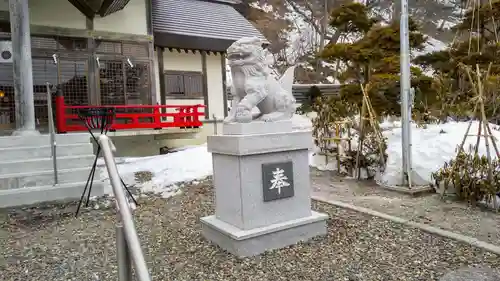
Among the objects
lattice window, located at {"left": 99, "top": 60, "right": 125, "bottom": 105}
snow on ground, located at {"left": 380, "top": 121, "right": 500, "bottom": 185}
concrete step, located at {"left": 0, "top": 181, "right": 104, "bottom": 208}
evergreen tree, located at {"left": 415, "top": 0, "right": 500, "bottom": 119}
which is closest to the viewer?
concrete step, located at {"left": 0, "top": 181, "right": 104, "bottom": 208}

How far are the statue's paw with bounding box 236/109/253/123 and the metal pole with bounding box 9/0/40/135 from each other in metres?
5.04

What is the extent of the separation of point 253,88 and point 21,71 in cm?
534

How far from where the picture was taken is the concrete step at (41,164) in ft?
19.2

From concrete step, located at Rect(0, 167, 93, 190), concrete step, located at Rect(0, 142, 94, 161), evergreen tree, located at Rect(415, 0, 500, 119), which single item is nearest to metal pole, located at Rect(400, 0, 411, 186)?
evergreen tree, located at Rect(415, 0, 500, 119)

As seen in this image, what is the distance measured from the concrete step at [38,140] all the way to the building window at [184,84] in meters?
4.92

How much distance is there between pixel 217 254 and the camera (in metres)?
3.62

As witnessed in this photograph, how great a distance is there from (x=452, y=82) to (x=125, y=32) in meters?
10.2

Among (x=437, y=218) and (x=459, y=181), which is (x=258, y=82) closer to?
(x=437, y=218)

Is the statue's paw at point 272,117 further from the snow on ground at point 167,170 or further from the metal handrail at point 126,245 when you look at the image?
the snow on ground at point 167,170

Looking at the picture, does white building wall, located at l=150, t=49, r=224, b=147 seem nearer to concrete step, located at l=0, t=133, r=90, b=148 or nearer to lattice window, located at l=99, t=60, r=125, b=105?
lattice window, located at l=99, t=60, r=125, b=105

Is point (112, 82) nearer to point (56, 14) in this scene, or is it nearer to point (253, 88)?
point (56, 14)

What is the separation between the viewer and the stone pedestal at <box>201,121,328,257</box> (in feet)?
11.7

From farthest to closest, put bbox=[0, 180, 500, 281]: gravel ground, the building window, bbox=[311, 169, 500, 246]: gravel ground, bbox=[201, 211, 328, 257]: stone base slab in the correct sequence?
the building window, bbox=[311, 169, 500, 246]: gravel ground, bbox=[201, 211, 328, 257]: stone base slab, bbox=[0, 180, 500, 281]: gravel ground

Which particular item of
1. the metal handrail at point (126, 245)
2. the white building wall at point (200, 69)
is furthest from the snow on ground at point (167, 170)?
the metal handrail at point (126, 245)
